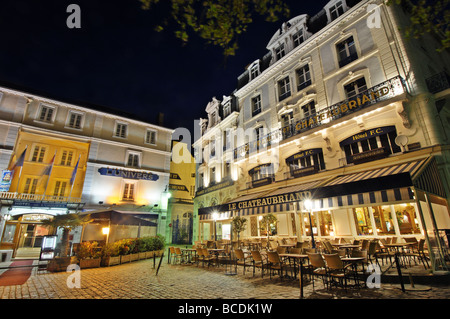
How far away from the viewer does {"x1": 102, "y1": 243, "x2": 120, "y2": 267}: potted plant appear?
35.5ft

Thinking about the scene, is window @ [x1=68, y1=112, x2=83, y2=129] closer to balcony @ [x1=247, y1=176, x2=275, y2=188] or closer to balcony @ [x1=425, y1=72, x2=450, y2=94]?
balcony @ [x1=247, y1=176, x2=275, y2=188]

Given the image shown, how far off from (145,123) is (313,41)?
57.0 ft

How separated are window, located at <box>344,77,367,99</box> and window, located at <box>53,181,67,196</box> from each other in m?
23.4

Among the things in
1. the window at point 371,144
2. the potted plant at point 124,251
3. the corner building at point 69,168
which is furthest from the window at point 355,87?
the corner building at point 69,168

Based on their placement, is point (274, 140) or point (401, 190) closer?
point (401, 190)

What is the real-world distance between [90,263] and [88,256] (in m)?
0.39

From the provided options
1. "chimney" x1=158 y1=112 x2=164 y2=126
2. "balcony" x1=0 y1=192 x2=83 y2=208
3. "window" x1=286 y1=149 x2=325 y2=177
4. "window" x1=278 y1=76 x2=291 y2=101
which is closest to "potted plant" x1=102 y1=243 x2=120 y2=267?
"balcony" x1=0 y1=192 x2=83 y2=208

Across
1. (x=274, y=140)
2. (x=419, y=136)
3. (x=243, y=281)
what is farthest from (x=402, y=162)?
(x=243, y=281)

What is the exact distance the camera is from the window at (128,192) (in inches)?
806

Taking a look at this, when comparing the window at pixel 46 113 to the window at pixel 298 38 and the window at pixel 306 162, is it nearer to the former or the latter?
the window at pixel 306 162

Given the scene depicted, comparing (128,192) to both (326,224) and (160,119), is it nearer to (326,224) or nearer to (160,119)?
(160,119)

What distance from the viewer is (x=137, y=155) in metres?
22.1

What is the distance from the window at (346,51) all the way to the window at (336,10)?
1915 millimetres
